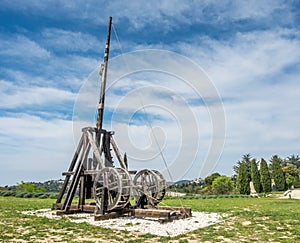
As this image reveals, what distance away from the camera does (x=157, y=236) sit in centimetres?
625

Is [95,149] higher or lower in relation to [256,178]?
lower

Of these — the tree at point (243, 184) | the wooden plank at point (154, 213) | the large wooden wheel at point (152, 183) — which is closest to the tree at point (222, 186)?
the tree at point (243, 184)

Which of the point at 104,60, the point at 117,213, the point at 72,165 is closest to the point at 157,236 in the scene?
the point at 117,213

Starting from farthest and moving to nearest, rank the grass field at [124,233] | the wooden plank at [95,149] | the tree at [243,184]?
1. the tree at [243,184]
2. the wooden plank at [95,149]
3. the grass field at [124,233]

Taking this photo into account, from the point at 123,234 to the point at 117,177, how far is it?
2.50 meters

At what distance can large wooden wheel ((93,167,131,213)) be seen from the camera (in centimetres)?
882

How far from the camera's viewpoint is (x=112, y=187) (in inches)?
365

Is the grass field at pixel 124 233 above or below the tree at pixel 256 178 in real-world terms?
below

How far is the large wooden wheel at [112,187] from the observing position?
28.9ft

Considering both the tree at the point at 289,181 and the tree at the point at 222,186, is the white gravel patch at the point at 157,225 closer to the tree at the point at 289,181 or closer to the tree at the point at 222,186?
the tree at the point at 222,186

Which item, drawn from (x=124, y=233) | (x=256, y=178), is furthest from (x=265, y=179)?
(x=124, y=233)

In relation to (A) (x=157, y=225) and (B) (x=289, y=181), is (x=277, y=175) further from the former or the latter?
(A) (x=157, y=225)

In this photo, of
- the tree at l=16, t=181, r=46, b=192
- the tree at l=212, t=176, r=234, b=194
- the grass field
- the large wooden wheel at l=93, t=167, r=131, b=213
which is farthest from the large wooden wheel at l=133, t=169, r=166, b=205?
the tree at l=212, t=176, r=234, b=194

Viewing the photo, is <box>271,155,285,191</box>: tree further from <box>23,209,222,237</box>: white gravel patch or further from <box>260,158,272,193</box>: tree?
<box>23,209,222,237</box>: white gravel patch
